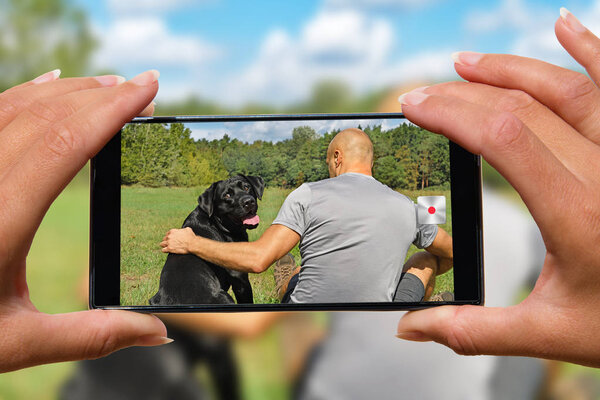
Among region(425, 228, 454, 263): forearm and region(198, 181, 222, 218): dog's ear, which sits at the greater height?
region(198, 181, 222, 218): dog's ear

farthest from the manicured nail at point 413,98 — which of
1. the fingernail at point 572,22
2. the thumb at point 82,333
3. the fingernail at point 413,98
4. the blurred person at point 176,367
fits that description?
the blurred person at point 176,367

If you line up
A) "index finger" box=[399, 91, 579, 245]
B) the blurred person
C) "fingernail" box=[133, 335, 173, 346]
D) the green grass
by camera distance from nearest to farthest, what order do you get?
1. "index finger" box=[399, 91, 579, 245]
2. "fingernail" box=[133, 335, 173, 346]
3. the green grass
4. the blurred person

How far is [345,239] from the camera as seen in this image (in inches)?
18.8

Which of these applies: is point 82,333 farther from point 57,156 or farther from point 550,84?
point 550,84

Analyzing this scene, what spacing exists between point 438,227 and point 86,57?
1906 millimetres

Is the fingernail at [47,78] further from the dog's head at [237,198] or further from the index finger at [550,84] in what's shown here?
the index finger at [550,84]

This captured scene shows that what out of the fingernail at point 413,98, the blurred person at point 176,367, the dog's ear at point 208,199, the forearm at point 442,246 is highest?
the fingernail at point 413,98

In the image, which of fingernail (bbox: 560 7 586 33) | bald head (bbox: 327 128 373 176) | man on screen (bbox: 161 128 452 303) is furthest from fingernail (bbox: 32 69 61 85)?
fingernail (bbox: 560 7 586 33)

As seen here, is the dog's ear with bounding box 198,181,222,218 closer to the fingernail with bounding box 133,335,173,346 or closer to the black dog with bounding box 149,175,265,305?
the black dog with bounding box 149,175,265,305

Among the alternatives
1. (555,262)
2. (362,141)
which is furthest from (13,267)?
(555,262)

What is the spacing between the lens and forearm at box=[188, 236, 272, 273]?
48 centimetres

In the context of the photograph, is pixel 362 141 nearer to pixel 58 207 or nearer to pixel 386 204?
pixel 386 204

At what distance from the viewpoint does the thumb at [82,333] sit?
396 millimetres

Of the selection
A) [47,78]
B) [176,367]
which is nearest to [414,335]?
[47,78]
